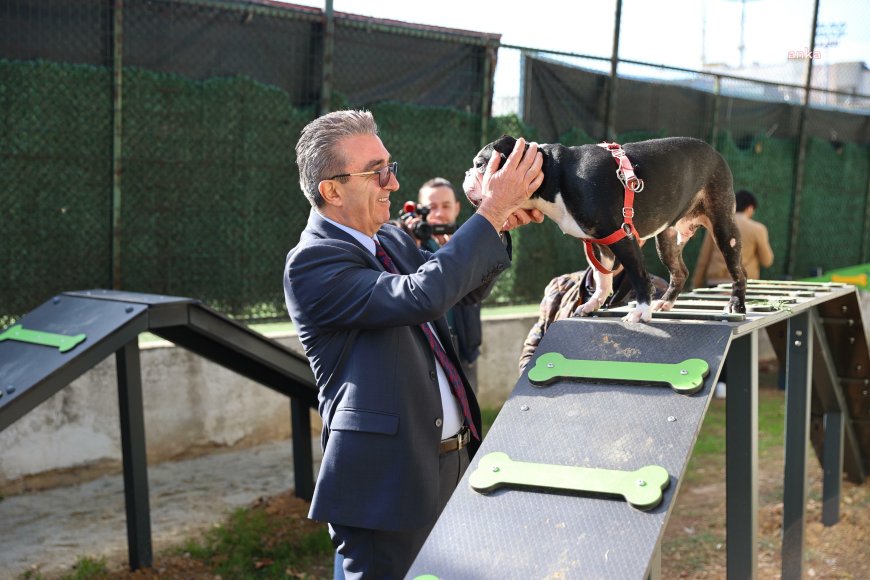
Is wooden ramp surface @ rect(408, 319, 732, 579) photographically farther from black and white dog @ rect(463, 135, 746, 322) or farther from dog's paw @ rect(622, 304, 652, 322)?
black and white dog @ rect(463, 135, 746, 322)

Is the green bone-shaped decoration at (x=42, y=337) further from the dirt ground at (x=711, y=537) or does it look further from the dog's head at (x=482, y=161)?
the dog's head at (x=482, y=161)

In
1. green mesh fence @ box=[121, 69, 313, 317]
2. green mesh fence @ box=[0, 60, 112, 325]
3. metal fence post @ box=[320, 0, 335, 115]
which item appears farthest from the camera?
metal fence post @ box=[320, 0, 335, 115]

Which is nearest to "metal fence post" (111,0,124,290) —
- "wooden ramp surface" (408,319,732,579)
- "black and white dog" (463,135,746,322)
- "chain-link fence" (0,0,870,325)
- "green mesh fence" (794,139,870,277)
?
"chain-link fence" (0,0,870,325)

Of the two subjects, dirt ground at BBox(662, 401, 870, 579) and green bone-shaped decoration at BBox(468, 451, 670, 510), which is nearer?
green bone-shaped decoration at BBox(468, 451, 670, 510)

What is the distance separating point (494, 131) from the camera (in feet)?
21.9

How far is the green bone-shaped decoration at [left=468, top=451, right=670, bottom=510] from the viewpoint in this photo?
5.52 ft

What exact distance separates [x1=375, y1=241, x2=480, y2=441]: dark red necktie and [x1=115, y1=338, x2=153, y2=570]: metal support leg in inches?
75.9

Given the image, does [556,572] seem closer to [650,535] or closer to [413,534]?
[650,535]

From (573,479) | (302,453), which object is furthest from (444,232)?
(573,479)

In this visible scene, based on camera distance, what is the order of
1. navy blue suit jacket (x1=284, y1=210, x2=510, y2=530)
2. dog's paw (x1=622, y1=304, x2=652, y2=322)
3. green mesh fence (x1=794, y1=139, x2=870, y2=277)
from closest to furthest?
navy blue suit jacket (x1=284, y1=210, x2=510, y2=530), dog's paw (x1=622, y1=304, x2=652, y2=322), green mesh fence (x1=794, y1=139, x2=870, y2=277)

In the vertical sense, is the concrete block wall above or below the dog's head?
below

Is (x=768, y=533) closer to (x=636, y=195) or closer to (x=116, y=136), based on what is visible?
(x=636, y=195)

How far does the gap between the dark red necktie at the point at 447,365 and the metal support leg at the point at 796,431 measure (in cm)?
189

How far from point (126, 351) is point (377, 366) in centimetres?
211
